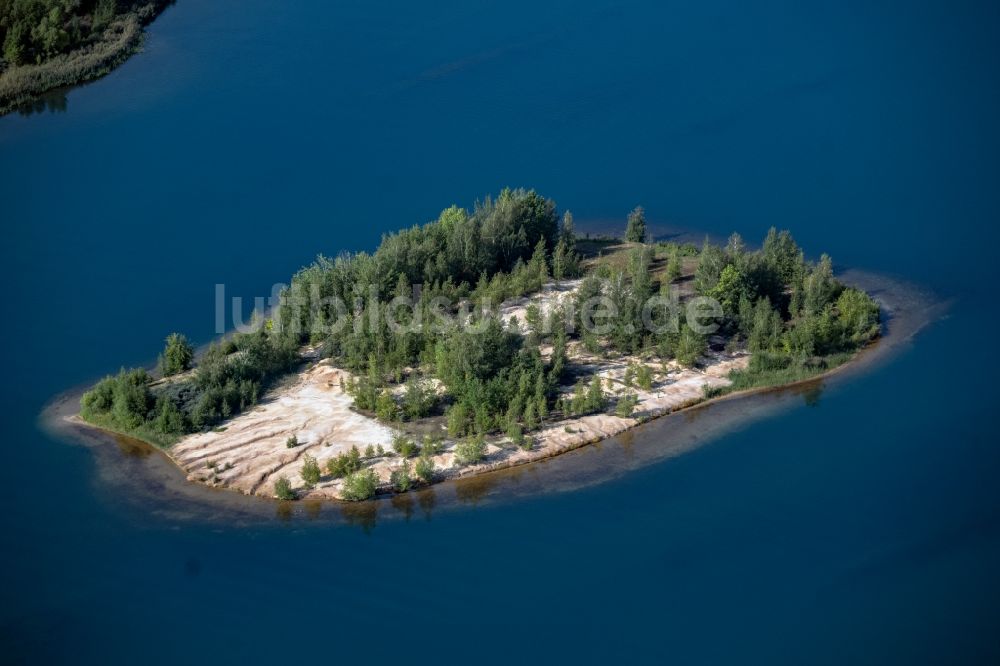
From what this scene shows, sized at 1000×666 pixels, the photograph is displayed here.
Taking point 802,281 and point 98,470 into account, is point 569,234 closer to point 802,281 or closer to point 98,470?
point 802,281

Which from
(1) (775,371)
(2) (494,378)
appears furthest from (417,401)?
(1) (775,371)

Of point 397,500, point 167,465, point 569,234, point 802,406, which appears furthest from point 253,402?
point 802,406

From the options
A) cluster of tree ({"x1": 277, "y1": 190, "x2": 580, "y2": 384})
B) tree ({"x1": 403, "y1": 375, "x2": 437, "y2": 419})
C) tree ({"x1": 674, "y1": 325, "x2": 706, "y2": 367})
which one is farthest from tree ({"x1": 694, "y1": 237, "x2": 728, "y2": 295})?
tree ({"x1": 403, "y1": 375, "x2": 437, "y2": 419})

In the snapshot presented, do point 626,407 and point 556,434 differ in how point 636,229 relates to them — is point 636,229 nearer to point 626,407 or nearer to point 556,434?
point 626,407

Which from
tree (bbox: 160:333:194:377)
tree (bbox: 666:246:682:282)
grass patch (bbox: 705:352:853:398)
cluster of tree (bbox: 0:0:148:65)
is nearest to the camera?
grass patch (bbox: 705:352:853:398)

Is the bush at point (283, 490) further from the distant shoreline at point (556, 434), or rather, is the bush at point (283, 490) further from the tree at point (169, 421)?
the tree at point (169, 421)

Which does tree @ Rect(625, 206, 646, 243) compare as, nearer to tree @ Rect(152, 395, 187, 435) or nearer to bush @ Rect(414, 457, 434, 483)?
bush @ Rect(414, 457, 434, 483)
